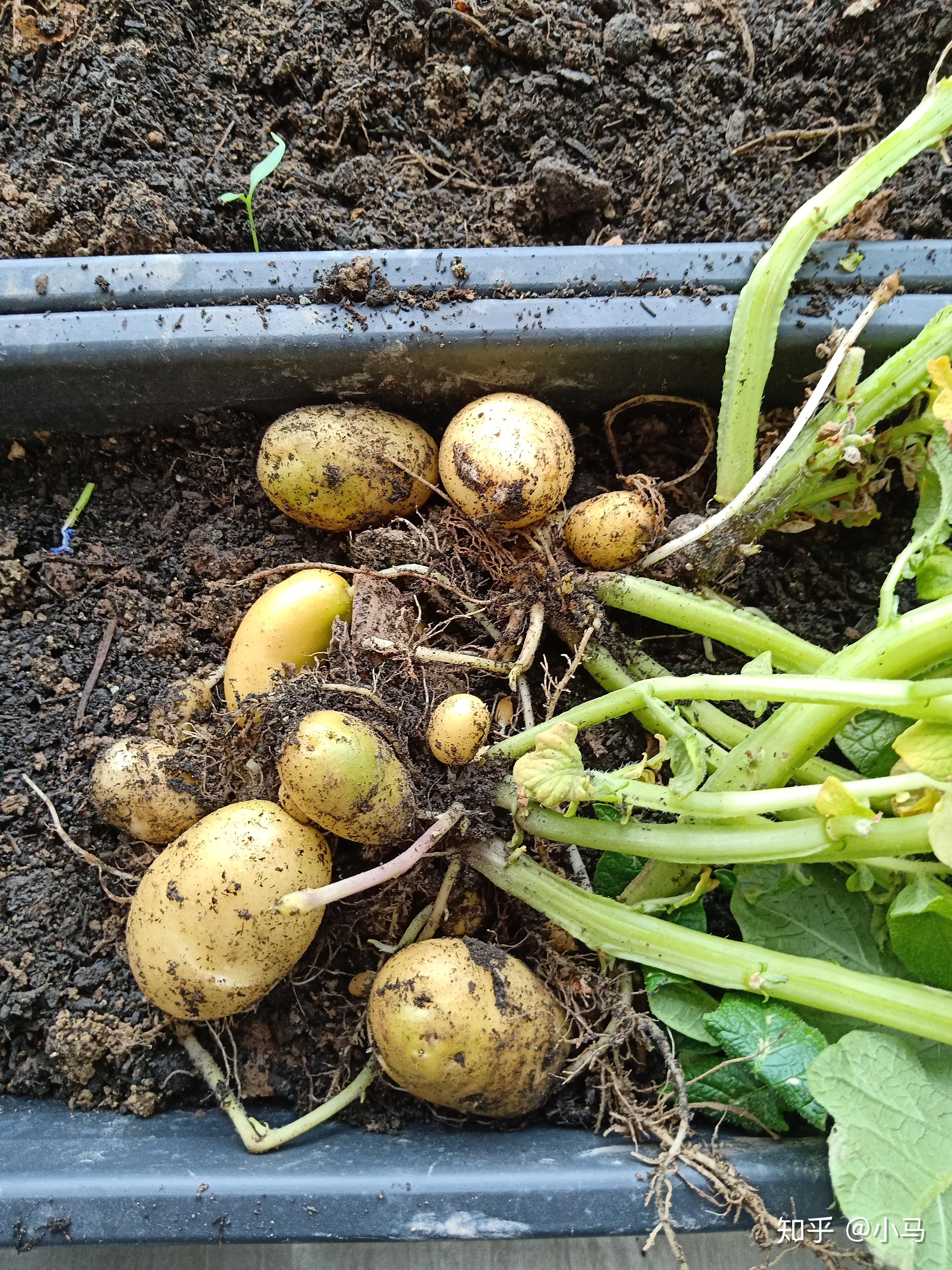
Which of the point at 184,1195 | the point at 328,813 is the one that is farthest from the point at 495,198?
the point at 184,1195

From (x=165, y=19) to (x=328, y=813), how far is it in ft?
3.40

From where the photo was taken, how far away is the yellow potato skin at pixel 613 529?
907 mm

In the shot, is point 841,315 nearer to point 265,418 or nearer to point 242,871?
point 265,418

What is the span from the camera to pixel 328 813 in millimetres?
790

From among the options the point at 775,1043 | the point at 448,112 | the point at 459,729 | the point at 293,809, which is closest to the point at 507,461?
the point at 459,729

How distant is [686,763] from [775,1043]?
11.3 inches

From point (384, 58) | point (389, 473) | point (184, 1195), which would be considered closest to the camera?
point (184, 1195)

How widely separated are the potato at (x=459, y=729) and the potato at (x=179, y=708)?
0.31 meters

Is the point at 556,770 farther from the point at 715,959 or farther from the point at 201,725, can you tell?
the point at 201,725

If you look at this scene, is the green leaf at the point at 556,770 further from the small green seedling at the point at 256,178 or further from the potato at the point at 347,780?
the small green seedling at the point at 256,178

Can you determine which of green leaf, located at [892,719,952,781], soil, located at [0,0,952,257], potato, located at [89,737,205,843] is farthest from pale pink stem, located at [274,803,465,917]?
soil, located at [0,0,952,257]

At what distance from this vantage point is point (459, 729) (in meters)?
0.83

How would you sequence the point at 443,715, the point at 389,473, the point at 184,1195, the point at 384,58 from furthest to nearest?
the point at 384,58
the point at 389,473
the point at 443,715
the point at 184,1195

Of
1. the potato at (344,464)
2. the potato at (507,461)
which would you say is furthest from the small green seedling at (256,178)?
the potato at (507,461)
